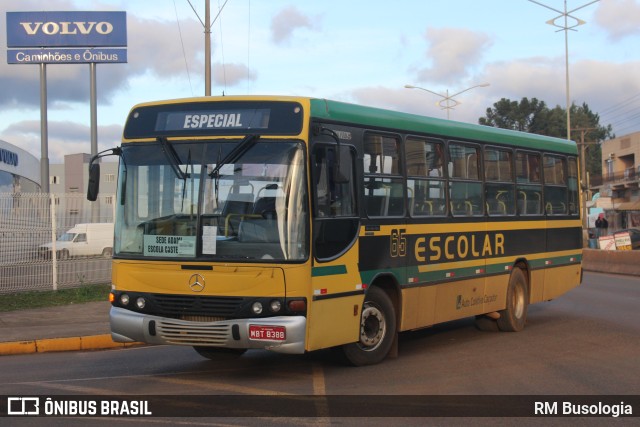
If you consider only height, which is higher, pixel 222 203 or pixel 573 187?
pixel 573 187

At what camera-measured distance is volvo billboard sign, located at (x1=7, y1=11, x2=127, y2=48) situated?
32406mm

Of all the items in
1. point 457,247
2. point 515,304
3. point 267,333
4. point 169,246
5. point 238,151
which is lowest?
point 515,304

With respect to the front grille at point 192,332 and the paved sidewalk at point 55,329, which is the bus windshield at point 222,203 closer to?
the front grille at point 192,332

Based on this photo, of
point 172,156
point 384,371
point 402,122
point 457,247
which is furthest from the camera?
point 457,247

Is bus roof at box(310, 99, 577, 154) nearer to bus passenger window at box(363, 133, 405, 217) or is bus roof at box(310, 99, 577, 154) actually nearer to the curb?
bus passenger window at box(363, 133, 405, 217)

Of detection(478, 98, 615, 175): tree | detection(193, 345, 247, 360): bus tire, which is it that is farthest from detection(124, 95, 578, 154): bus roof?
detection(478, 98, 615, 175): tree

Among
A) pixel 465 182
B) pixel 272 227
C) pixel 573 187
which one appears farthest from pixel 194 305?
pixel 573 187

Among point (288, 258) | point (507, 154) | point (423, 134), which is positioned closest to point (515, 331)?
point (507, 154)

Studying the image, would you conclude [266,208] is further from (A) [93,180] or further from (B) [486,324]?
(B) [486,324]

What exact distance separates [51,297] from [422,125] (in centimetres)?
1021

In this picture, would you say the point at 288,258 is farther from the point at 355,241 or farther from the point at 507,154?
Answer: the point at 507,154

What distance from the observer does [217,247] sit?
344 inches

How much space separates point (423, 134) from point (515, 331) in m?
4.25

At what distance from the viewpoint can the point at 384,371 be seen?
380 inches
